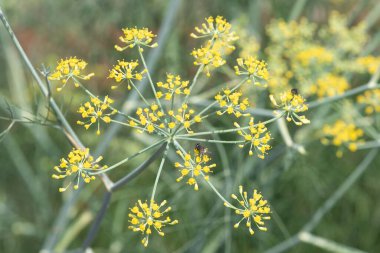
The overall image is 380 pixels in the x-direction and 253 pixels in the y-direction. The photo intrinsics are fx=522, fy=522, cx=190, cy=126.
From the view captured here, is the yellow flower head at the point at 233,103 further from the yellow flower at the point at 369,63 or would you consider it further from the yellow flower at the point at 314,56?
the yellow flower at the point at 369,63

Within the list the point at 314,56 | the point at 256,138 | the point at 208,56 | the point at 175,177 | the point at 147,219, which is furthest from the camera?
the point at 175,177

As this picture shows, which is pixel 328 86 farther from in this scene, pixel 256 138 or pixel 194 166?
pixel 194 166

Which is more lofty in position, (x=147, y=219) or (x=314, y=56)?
(x=314, y=56)

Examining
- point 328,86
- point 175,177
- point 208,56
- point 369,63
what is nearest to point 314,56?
point 328,86

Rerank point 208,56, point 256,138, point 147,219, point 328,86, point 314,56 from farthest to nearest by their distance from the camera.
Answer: point 314,56, point 328,86, point 208,56, point 256,138, point 147,219

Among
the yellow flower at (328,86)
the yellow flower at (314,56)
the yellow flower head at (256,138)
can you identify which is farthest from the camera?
the yellow flower at (314,56)

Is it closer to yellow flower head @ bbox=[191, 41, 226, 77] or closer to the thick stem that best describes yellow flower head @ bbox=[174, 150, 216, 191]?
the thick stem

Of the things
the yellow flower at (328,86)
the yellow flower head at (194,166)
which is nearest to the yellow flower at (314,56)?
the yellow flower at (328,86)
